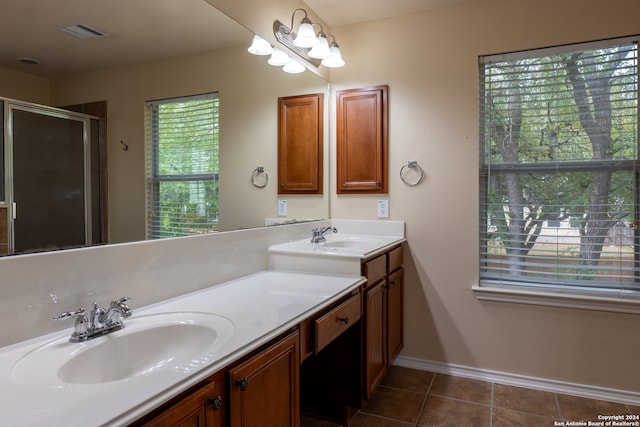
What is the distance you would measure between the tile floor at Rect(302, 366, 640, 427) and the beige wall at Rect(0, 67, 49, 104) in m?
1.79

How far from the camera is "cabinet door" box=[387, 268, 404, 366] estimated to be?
7.68ft

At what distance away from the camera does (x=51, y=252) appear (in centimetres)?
115

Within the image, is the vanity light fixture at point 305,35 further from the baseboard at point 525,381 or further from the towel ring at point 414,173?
the baseboard at point 525,381

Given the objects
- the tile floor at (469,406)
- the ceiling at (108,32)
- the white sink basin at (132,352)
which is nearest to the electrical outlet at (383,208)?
the tile floor at (469,406)

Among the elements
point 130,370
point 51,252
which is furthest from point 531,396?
point 51,252

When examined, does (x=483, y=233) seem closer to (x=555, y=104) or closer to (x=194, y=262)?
(x=555, y=104)

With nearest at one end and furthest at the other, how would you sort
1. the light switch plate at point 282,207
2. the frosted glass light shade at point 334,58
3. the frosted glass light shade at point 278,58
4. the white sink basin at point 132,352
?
the white sink basin at point 132,352 < the frosted glass light shade at point 278,58 < the light switch plate at point 282,207 < the frosted glass light shade at point 334,58

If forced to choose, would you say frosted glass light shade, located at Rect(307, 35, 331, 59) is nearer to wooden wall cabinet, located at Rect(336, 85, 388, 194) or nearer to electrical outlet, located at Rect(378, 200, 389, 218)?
wooden wall cabinet, located at Rect(336, 85, 388, 194)

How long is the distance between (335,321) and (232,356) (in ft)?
2.14

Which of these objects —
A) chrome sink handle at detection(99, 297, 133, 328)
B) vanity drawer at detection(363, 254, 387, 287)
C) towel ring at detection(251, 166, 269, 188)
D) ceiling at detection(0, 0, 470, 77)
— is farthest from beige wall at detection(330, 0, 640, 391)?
chrome sink handle at detection(99, 297, 133, 328)

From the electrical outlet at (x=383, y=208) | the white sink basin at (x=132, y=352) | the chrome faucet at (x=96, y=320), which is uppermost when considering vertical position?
the electrical outlet at (x=383, y=208)

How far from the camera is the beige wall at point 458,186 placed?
7.38 feet

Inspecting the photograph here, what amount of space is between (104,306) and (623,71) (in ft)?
9.01

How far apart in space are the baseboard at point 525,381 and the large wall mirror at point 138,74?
1.44 metres
